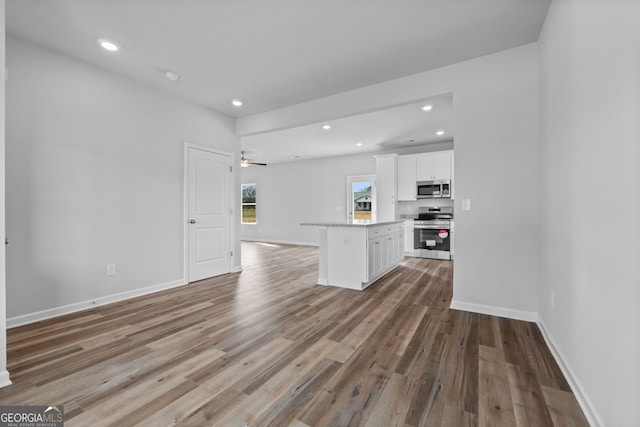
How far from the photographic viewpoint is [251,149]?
7215 mm

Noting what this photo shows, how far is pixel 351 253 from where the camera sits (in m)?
3.87

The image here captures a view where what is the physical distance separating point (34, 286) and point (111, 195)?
3.71ft

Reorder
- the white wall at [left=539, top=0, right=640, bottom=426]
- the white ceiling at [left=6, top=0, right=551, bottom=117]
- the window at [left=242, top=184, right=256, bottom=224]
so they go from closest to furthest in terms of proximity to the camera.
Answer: the white wall at [left=539, top=0, right=640, bottom=426] < the white ceiling at [left=6, top=0, right=551, bottom=117] < the window at [left=242, top=184, right=256, bottom=224]

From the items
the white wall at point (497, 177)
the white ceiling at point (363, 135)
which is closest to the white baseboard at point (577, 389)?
the white wall at point (497, 177)

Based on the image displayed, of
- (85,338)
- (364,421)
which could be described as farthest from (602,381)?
(85,338)

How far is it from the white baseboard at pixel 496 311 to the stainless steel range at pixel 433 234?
129 inches

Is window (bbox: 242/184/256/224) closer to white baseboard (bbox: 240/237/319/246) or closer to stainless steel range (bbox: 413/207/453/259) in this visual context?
white baseboard (bbox: 240/237/319/246)

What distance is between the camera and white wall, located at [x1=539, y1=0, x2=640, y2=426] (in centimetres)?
109

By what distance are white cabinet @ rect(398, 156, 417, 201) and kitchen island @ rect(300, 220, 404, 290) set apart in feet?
8.51

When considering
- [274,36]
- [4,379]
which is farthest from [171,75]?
[4,379]

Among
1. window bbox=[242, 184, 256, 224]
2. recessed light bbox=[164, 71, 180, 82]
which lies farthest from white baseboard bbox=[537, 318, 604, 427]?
window bbox=[242, 184, 256, 224]

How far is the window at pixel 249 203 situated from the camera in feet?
32.6

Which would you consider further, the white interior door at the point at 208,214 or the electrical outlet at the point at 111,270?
the white interior door at the point at 208,214

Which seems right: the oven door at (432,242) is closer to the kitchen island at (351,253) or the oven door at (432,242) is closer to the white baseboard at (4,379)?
the kitchen island at (351,253)
